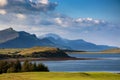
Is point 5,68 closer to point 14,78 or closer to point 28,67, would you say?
point 28,67

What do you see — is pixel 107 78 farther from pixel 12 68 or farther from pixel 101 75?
pixel 12 68

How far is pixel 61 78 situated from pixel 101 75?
1420cm

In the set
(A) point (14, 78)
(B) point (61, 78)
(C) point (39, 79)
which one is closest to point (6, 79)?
(A) point (14, 78)

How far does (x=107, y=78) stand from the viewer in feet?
271

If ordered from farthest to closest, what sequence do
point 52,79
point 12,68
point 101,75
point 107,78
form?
point 12,68 < point 101,75 < point 107,78 < point 52,79

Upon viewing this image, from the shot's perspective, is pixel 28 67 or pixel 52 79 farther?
pixel 28 67

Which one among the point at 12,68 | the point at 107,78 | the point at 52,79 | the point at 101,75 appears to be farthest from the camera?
the point at 12,68

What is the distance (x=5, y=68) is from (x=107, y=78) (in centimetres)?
4030

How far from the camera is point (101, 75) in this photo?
293 ft

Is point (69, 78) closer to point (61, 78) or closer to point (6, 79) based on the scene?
point (61, 78)

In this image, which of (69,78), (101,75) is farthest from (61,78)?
(101,75)

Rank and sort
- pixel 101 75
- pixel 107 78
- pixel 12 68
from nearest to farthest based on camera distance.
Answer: pixel 107 78 → pixel 101 75 → pixel 12 68

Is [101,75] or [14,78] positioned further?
[101,75]

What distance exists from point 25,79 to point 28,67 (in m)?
34.1
